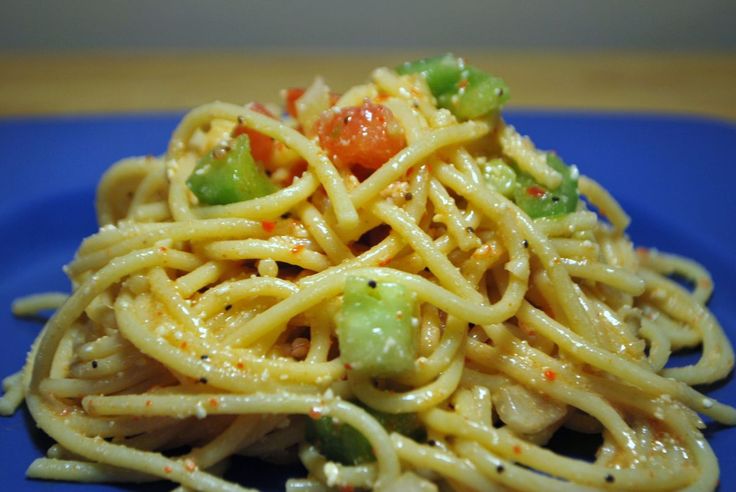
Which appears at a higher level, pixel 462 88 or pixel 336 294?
pixel 462 88

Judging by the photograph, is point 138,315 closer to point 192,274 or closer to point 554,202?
point 192,274

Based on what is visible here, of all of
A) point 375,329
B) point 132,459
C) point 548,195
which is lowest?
point 132,459

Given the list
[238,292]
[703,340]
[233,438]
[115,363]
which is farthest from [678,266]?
[115,363]

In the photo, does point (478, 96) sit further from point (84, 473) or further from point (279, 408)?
point (84, 473)

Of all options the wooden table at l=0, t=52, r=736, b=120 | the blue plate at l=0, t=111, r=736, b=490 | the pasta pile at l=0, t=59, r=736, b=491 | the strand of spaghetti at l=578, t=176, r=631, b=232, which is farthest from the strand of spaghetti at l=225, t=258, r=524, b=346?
the wooden table at l=0, t=52, r=736, b=120

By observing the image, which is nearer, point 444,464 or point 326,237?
point 444,464

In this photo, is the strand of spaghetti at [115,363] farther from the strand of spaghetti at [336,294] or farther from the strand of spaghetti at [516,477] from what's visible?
the strand of spaghetti at [516,477]

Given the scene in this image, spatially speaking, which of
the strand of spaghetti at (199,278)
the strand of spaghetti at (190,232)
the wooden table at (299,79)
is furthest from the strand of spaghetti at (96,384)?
the wooden table at (299,79)

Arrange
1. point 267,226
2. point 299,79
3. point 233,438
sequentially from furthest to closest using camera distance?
point 299,79 → point 267,226 → point 233,438

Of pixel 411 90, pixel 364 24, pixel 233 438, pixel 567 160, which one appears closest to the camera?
pixel 233 438
